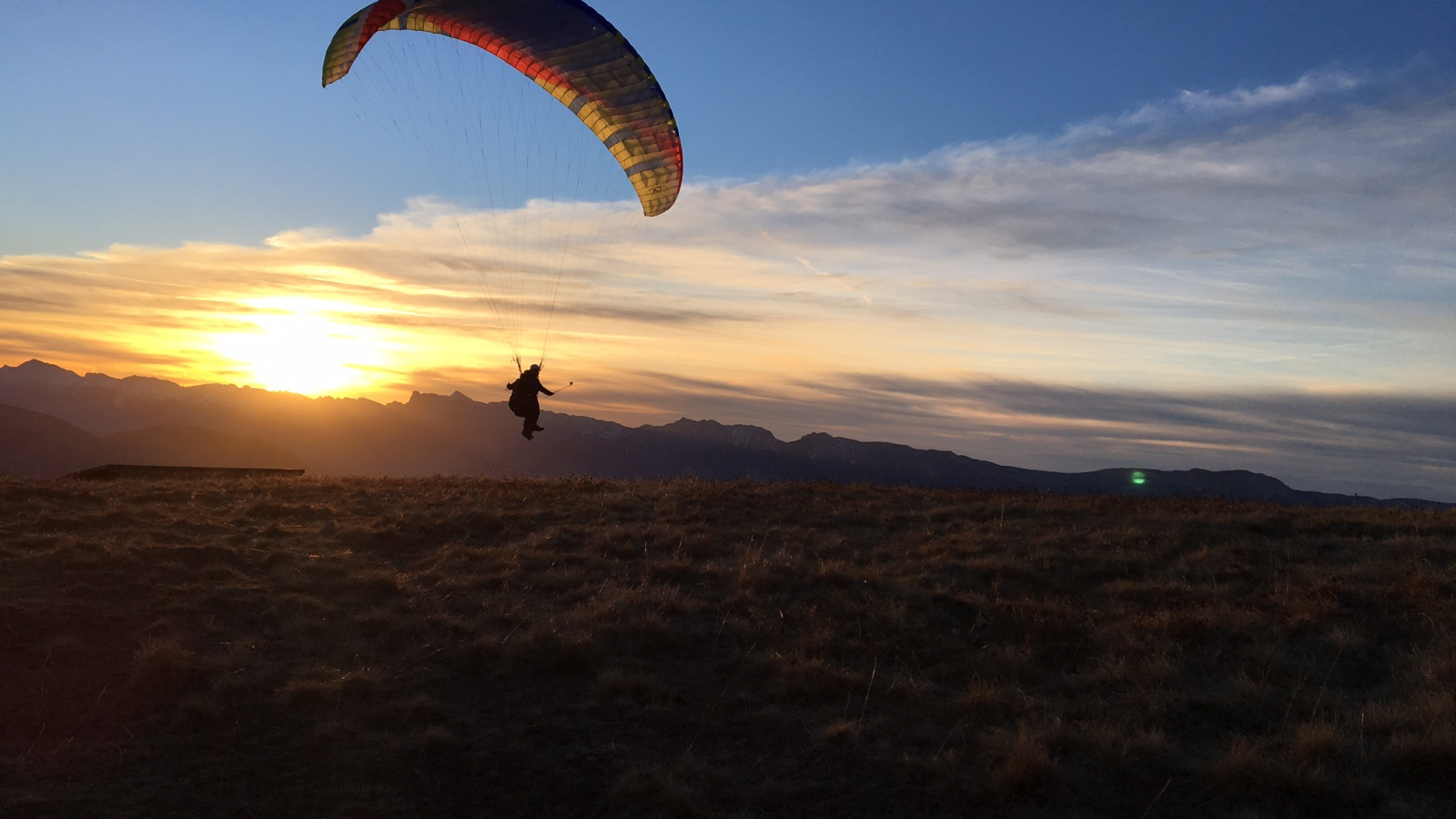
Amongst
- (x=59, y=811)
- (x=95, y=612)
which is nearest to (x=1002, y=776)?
(x=59, y=811)

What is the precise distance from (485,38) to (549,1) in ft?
6.34

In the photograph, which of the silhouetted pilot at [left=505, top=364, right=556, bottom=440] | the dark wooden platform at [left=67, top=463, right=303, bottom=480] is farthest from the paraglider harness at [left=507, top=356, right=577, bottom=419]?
the dark wooden platform at [left=67, top=463, right=303, bottom=480]

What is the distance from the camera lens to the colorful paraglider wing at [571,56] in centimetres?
1444

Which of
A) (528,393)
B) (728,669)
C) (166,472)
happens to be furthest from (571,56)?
(166,472)

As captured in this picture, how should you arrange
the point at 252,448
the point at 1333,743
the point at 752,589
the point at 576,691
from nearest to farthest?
the point at 1333,743, the point at 576,691, the point at 752,589, the point at 252,448

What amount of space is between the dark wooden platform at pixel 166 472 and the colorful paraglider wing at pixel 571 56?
510 inches

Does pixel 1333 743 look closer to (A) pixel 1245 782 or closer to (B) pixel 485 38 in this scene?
(A) pixel 1245 782

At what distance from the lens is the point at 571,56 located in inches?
618

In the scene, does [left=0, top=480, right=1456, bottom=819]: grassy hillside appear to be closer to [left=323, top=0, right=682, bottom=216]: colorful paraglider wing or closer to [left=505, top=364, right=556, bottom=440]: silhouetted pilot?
[left=505, top=364, right=556, bottom=440]: silhouetted pilot

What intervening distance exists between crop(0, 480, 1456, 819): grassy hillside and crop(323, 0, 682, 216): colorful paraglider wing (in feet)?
25.9

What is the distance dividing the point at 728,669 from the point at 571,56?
11892 millimetres

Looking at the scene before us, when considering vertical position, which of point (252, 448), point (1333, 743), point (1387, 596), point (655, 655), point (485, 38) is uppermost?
point (485, 38)

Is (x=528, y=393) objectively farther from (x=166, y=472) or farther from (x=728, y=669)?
(x=166, y=472)

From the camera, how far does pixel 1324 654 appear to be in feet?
29.8
